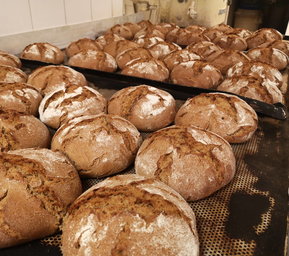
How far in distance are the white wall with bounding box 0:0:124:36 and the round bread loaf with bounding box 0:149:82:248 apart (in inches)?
105

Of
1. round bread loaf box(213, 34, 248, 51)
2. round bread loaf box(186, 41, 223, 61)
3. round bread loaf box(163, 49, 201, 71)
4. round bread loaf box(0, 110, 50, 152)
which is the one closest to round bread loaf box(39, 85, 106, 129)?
round bread loaf box(0, 110, 50, 152)

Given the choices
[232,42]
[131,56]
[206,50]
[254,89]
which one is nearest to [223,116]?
[254,89]

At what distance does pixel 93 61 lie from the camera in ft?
10.7

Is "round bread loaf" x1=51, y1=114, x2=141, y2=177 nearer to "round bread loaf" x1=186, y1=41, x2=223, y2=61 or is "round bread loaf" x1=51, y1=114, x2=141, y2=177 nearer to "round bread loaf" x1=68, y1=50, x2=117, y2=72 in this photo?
"round bread loaf" x1=68, y1=50, x2=117, y2=72

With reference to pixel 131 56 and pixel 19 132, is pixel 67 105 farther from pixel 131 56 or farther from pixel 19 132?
pixel 131 56

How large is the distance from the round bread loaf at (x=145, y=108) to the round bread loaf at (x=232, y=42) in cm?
269

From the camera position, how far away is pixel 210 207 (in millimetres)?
1459

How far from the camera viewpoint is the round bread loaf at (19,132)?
1.68 m

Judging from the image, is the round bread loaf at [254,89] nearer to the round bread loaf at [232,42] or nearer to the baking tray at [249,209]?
the baking tray at [249,209]

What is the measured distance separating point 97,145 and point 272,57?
2897 millimetres

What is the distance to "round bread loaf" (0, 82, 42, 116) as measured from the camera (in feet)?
7.02

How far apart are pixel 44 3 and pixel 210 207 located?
3656 millimetres

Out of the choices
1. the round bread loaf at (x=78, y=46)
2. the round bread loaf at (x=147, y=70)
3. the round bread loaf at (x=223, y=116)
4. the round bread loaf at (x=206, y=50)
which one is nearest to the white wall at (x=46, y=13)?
the round bread loaf at (x=78, y=46)

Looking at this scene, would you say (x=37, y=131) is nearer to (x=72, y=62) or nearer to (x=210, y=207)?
(x=210, y=207)
